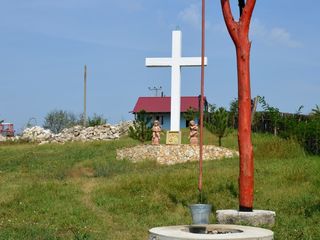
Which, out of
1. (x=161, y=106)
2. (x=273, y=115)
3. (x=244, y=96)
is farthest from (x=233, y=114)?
(x=244, y=96)

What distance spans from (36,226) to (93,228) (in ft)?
3.06

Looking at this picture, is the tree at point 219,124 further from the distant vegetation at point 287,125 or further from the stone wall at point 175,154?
the stone wall at point 175,154

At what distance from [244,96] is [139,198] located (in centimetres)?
394

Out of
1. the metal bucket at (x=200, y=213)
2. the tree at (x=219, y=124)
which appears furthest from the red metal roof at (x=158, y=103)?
the metal bucket at (x=200, y=213)

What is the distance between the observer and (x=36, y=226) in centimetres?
1014

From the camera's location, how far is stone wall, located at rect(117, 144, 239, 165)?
2016cm

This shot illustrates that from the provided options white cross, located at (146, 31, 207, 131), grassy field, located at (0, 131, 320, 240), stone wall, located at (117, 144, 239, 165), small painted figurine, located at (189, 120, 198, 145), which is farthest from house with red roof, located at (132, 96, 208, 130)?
grassy field, located at (0, 131, 320, 240)

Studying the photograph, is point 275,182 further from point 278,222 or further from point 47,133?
point 47,133

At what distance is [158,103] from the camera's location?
161 ft

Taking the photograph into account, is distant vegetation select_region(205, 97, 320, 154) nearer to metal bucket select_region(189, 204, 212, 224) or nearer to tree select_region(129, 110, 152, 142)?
tree select_region(129, 110, 152, 142)

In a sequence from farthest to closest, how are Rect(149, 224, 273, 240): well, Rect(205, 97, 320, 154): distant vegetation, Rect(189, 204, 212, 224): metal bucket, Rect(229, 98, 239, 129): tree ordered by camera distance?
Rect(229, 98, 239, 129): tree → Rect(205, 97, 320, 154): distant vegetation → Rect(189, 204, 212, 224): metal bucket → Rect(149, 224, 273, 240): well

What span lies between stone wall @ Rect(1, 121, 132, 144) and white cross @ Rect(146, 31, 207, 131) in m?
12.4

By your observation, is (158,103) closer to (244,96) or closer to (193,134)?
(193,134)

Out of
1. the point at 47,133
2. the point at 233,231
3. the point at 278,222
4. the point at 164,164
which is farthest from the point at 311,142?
the point at 47,133
